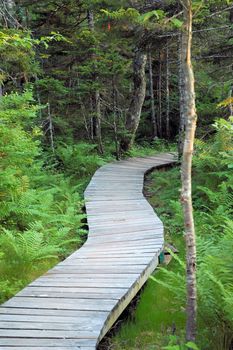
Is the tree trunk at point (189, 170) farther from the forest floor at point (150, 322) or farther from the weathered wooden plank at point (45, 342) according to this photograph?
the weathered wooden plank at point (45, 342)

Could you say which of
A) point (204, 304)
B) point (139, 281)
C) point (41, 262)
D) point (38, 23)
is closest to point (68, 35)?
point (38, 23)

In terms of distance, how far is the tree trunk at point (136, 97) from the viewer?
17.3 metres

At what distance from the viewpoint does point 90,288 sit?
16.7 feet

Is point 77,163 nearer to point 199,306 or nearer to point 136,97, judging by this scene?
point 136,97

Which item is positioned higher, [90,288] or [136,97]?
[136,97]

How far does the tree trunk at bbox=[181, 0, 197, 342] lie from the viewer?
361cm

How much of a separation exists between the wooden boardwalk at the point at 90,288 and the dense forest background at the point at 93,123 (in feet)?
1.47

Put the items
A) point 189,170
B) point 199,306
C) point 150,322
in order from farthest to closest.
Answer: point 150,322 < point 199,306 < point 189,170

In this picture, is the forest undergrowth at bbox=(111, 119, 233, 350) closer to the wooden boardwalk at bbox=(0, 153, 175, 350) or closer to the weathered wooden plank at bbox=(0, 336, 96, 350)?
the wooden boardwalk at bbox=(0, 153, 175, 350)

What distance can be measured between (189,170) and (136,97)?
14.7 meters

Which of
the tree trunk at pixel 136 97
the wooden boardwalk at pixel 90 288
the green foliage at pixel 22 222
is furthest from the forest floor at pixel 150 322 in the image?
the tree trunk at pixel 136 97

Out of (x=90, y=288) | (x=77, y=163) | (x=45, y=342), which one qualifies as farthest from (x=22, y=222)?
(x=77, y=163)

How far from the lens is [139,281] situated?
216 inches

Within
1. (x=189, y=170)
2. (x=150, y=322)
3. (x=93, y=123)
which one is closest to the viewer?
(x=189, y=170)
